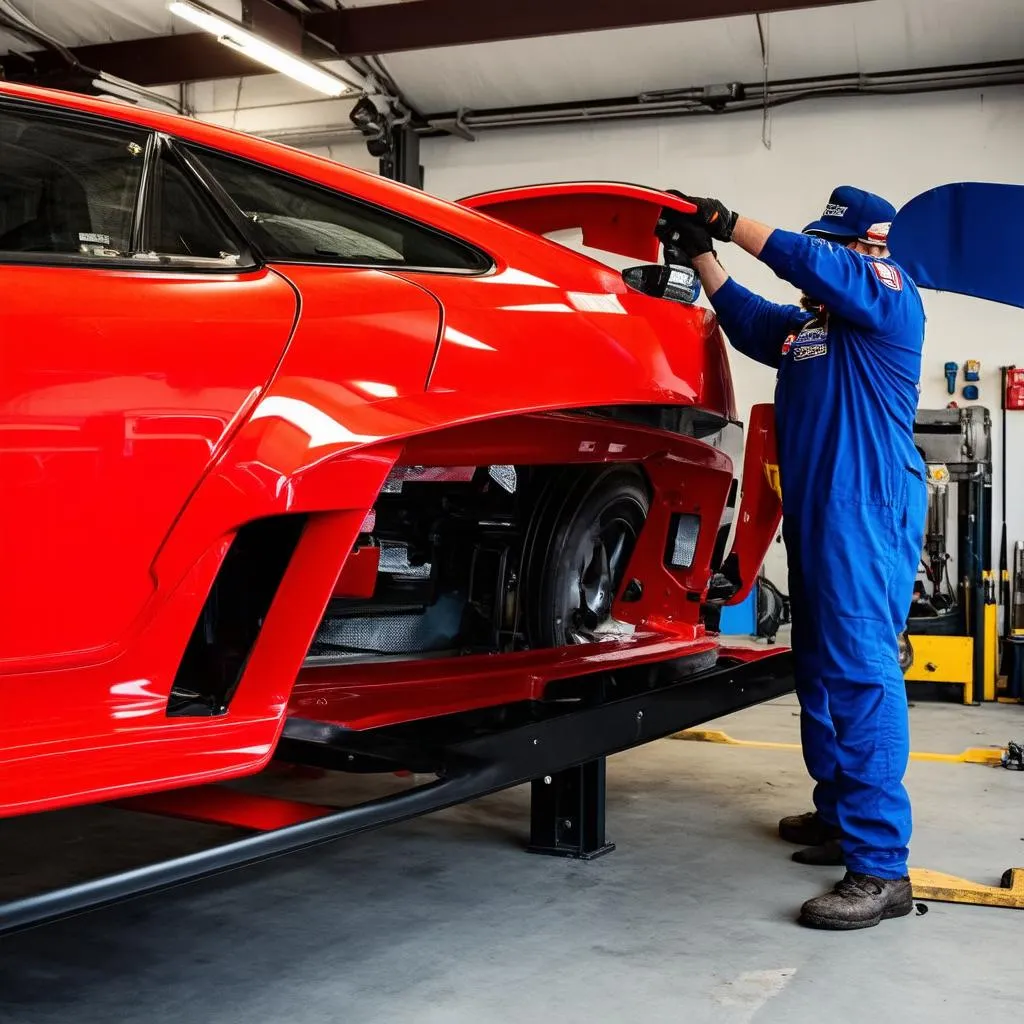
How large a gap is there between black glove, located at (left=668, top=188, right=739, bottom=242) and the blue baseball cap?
9.9 inches

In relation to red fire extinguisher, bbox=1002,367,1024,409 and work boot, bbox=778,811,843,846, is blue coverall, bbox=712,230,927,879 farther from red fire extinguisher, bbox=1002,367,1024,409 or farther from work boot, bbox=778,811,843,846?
red fire extinguisher, bbox=1002,367,1024,409

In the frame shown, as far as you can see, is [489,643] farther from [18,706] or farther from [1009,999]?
[18,706]

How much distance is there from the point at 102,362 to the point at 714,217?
1.86 meters

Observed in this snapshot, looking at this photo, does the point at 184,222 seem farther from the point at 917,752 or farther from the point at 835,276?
the point at 917,752

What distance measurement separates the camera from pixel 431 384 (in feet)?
6.61

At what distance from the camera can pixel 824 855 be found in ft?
10.5

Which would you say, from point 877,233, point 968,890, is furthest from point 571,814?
point 877,233

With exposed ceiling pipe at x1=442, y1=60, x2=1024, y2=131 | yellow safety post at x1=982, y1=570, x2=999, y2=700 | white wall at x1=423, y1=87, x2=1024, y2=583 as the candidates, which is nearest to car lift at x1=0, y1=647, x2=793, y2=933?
Answer: yellow safety post at x1=982, y1=570, x2=999, y2=700

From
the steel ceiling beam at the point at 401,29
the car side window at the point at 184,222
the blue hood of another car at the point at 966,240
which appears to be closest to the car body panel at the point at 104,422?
the car side window at the point at 184,222

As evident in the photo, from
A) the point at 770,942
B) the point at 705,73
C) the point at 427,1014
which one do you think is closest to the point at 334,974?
the point at 427,1014

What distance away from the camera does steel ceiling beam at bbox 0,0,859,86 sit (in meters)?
7.38

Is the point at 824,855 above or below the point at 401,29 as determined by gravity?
below

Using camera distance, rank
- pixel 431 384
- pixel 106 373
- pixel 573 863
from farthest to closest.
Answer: pixel 573 863 < pixel 431 384 < pixel 106 373

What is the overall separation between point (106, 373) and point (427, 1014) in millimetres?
1311
